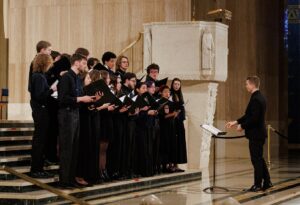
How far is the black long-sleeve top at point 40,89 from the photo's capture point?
31.3ft

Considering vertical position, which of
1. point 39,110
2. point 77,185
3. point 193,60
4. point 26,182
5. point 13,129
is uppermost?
point 193,60

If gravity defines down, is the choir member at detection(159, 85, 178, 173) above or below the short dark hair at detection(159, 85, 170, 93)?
below

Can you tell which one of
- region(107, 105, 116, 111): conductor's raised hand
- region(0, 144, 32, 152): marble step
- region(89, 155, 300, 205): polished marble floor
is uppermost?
region(107, 105, 116, 111): conductor's raised hand

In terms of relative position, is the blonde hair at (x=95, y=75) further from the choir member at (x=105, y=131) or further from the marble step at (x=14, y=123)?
the marble step at (x=14, y=123)

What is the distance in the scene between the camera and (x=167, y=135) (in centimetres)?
1302

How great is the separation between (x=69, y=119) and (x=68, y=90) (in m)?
0.39

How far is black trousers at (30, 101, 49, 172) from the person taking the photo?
31.2ft

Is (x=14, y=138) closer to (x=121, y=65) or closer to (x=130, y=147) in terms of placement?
(x=130, y=147)

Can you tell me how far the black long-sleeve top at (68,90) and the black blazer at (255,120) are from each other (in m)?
2.97

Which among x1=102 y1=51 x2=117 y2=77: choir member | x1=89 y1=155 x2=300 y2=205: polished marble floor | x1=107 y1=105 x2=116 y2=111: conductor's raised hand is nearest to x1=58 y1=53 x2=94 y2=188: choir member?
x1=89 y1=155 x2=300 y2=205: polished marble floor

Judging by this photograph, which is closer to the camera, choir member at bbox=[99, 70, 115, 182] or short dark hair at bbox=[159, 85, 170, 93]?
choir member at bbox=[99, 70, 115, 182]

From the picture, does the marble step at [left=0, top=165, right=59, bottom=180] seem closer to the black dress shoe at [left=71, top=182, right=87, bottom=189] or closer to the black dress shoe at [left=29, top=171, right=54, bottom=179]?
the black dress shoe at [left=29, top=171, right=54, bottom=179]

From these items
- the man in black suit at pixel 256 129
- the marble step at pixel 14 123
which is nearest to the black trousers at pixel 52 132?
the marble step at pixel 14 123

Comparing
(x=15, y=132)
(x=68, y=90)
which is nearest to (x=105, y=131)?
(x=68, y=90)
